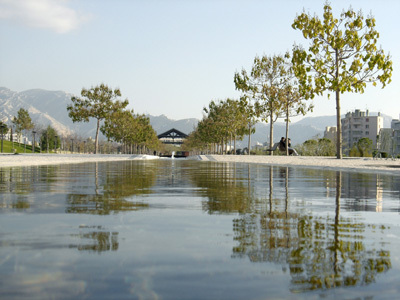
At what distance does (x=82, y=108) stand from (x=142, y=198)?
61816mm

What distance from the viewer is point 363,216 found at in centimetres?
660

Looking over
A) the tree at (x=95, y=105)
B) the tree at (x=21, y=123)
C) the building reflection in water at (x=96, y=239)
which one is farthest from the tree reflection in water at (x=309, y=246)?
the tree at (x=21, y=123)

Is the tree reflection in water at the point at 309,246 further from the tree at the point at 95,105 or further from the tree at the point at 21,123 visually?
the tree at the point at 21,123

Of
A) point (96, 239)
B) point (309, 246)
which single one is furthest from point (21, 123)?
point (309, 246)

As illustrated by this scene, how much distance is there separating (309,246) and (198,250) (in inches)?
40.9

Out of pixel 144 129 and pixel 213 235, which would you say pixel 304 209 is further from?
pixel 144 129

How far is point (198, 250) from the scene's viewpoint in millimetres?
4285

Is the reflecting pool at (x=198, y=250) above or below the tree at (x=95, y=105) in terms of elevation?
below

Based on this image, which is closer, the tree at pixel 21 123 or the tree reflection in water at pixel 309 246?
the tree reflection in water at pixel 309 246

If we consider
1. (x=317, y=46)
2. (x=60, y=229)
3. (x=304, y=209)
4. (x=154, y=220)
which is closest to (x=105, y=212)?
(x=154, y=220)

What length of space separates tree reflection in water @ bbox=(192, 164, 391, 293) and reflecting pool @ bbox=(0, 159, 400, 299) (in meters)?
0.01

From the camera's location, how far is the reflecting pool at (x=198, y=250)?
309 centimetres

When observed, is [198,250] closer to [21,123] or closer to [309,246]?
[309,246]

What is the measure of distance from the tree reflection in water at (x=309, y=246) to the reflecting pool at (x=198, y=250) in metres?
0.01
